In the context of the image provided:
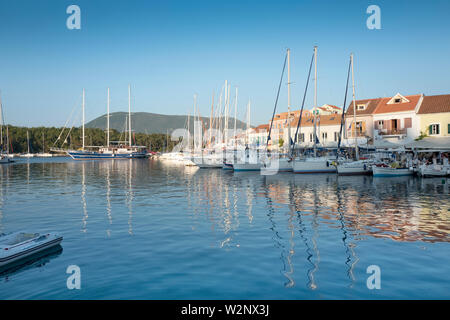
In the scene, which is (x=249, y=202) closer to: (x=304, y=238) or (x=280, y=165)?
(x=304, y=238)

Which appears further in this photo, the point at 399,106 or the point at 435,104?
the point at 399,106

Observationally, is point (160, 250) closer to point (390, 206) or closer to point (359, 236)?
point (359, 236)

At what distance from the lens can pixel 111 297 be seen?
8820 millimetres

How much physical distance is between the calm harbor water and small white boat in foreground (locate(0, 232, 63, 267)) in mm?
481

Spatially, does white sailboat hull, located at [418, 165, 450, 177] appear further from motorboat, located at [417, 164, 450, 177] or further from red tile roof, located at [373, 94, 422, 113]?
red tile roof, located at [373, 94, 422, 113]

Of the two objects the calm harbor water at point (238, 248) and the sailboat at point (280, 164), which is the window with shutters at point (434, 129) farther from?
the calm harbor water at point (238, 248)

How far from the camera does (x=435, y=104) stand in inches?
2094

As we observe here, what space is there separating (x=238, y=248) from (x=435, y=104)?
50906mm

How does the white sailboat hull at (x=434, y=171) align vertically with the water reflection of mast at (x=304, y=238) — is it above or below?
above

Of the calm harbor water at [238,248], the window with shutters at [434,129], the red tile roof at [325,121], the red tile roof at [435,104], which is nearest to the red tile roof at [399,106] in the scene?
the red tile roof at [435,104]

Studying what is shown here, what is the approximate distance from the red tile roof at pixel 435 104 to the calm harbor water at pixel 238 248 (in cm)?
3292

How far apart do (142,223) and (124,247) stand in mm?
4231

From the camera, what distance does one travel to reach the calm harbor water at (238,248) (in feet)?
30.3

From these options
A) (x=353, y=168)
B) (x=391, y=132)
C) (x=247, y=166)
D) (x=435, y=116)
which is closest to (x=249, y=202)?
(x=353, y=168)
